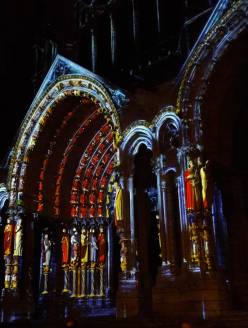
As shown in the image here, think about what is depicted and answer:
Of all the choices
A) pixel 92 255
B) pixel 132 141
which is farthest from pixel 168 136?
pixel 92 255

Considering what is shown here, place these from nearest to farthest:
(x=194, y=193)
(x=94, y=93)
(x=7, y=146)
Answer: (x=194, y=193)
(x=94, y=93)
(x=7, y=146)

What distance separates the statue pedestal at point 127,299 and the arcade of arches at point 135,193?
3cm

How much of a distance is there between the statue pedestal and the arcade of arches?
0.11 feet

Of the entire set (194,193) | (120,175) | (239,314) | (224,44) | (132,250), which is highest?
(224,44)

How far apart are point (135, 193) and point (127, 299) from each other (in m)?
3.47

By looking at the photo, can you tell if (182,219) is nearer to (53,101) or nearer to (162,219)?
(162,219)

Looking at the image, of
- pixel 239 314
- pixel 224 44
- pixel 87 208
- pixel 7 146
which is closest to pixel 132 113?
pixel 224 44

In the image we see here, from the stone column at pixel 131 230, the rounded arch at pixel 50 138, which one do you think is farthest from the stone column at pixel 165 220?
the rounded arch at pixel 50 138

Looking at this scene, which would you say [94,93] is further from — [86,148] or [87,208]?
[87,208]

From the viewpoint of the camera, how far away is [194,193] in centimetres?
1147

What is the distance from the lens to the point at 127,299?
12.5 metres

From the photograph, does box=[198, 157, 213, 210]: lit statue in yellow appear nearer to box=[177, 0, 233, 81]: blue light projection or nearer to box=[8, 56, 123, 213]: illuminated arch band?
box=[177, 0, 233, 81]: blue light projection

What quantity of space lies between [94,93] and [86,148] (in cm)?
338

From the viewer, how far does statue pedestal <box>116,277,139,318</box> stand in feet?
40.4
